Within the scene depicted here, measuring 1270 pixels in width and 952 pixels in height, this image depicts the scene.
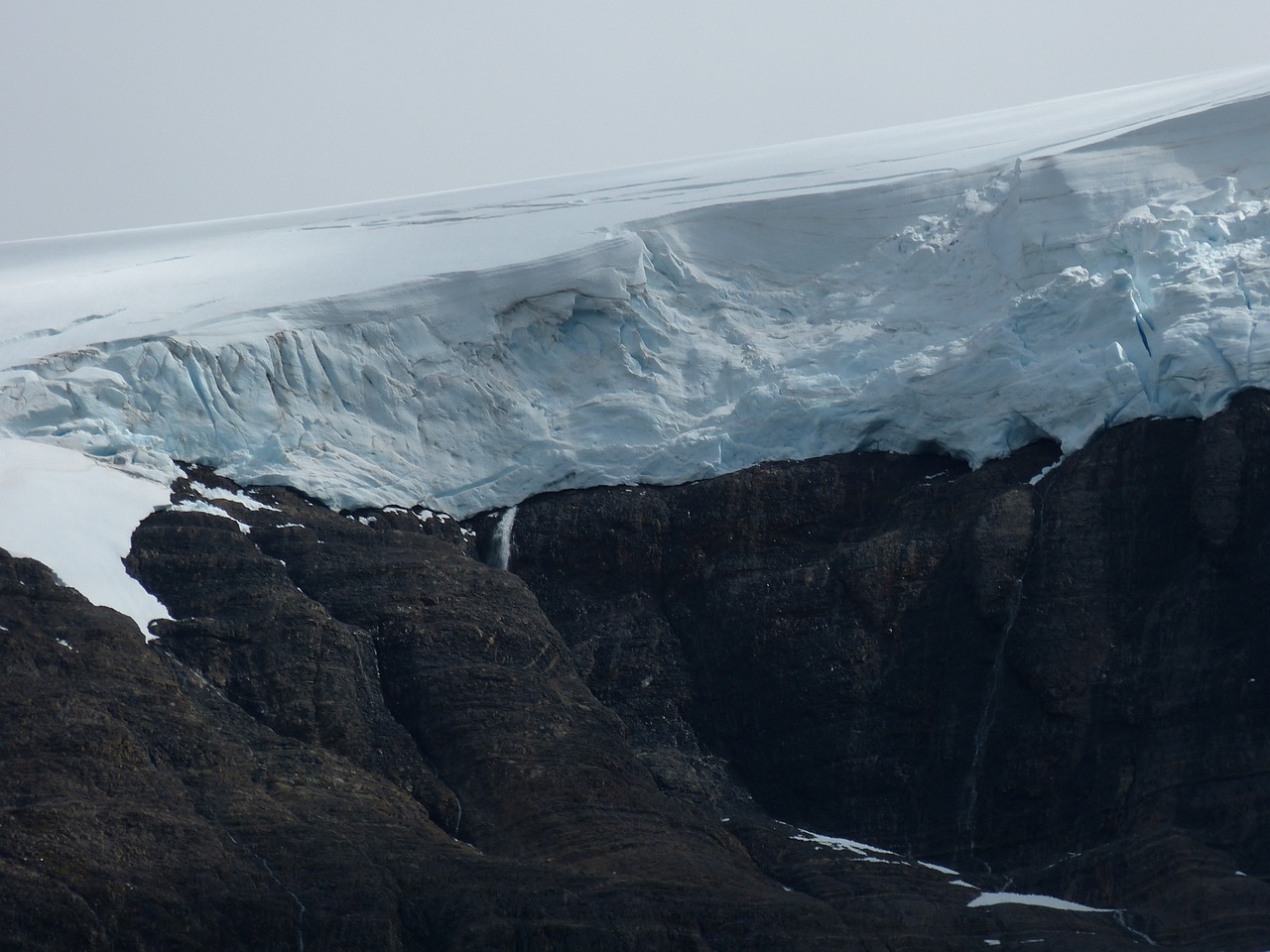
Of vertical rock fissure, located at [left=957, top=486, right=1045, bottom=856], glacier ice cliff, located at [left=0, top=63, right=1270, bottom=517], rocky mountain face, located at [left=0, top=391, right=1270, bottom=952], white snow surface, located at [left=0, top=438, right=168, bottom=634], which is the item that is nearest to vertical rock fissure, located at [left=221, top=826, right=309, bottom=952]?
rocky mountain face, located at [left=0, top=391, right=1270, bottom=952]

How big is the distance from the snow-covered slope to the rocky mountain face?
22.0 inches

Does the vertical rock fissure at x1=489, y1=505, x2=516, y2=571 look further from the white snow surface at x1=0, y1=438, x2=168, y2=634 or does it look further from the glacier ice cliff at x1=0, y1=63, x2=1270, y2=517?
the white snow surface at x1=0, y1=438, x2=168, y2=634

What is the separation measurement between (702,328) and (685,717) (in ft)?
17.0

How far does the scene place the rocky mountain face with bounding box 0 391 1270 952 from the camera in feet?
35.7

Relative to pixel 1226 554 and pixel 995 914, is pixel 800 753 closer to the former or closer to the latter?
pixel 995 914

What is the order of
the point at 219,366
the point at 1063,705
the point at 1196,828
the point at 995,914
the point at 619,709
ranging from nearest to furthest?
the point at 995,914, the point at 1196,828, the point at 1063,705, the point at 619,709, the point at 219,366

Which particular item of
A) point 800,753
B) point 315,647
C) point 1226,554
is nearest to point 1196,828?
point 1226,554

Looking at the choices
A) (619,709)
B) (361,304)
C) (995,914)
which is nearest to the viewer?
(995,914)

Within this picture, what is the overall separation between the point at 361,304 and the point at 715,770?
22.1ft

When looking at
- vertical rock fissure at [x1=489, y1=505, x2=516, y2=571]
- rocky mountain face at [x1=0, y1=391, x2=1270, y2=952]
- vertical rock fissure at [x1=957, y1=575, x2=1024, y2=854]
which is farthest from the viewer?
vertical rock fissure at [x1=489, y1=505, x2=516, y2=571]

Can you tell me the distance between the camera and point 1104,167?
1809 centimetres

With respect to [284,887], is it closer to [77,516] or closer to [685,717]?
[77,516]

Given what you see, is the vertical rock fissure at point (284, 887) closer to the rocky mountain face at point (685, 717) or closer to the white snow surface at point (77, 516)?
the rocky mountain face at point (685, 717)

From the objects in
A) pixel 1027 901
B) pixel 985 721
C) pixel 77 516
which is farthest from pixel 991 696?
pixel 77 516
